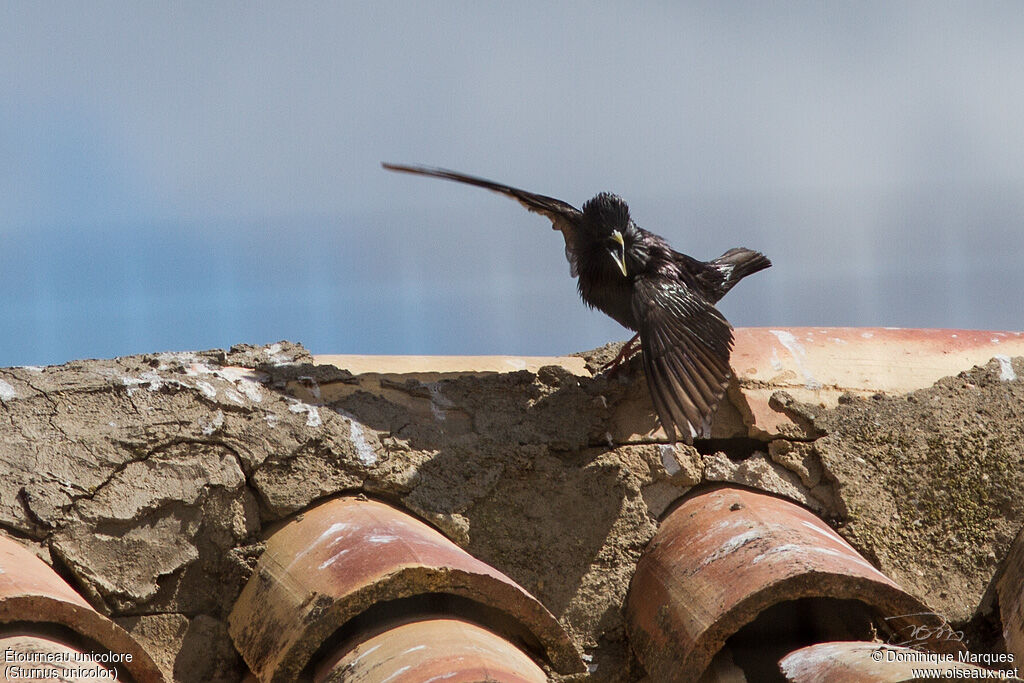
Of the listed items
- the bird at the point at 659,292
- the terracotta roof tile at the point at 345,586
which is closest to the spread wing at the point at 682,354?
the bird at the point at 659,292

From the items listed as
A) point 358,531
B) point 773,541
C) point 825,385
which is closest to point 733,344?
point 825,385

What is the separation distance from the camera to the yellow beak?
3.94 metres

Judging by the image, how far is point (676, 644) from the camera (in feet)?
9.64

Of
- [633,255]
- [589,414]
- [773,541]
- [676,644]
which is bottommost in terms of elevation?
[676,644]

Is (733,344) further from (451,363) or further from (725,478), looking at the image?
(451,363)

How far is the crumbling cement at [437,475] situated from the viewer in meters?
3.05

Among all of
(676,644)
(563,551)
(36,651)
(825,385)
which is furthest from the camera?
(825,385)

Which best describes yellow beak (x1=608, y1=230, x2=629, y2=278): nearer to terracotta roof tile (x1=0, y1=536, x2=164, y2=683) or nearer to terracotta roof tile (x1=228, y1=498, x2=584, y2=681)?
terracotta roof tile (x1=228, y1=498, x2=584, y2=681)

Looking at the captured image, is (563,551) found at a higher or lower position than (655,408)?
lower

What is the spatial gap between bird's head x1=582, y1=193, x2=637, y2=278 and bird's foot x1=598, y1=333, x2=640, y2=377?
31cm

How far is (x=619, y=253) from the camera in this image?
4000 millimetres

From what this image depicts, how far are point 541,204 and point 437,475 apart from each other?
1346 millimetres

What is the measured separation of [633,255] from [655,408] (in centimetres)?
71

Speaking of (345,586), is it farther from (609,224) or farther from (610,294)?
(609,224)
